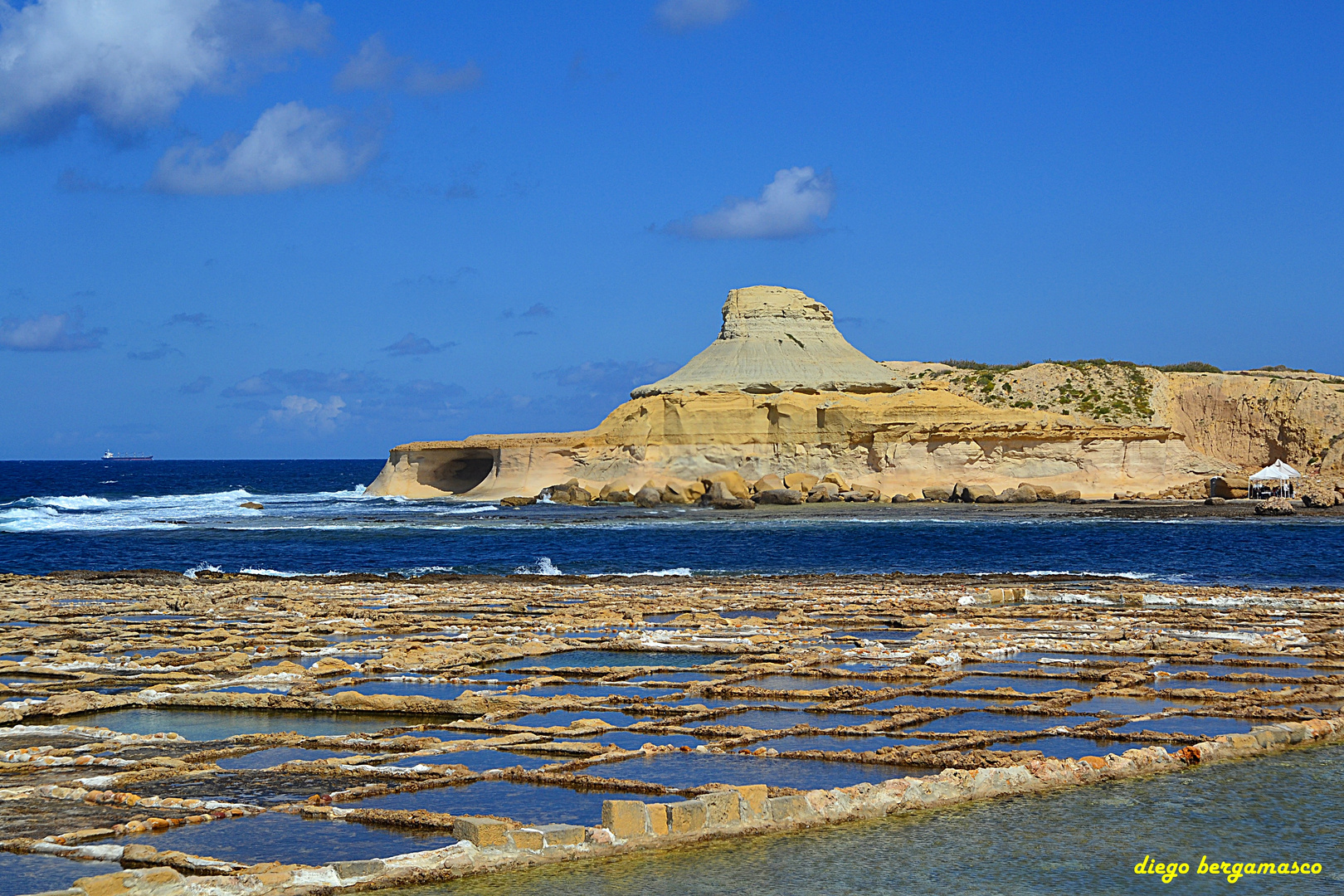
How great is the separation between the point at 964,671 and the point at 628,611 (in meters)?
7.93

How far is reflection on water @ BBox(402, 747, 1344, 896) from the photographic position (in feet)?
25.3

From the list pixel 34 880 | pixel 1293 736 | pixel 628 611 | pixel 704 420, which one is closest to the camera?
pixel 34 880

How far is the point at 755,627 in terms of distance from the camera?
20297 millimetres

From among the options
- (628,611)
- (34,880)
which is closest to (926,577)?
(628,611)

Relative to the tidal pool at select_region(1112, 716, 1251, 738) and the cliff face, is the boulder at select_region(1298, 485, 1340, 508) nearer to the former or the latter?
the cliff face

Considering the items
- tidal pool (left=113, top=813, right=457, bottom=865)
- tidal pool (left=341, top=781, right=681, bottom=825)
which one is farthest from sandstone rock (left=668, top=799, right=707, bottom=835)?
tidal pool (left=113, top=813, right=457, bottom=865)

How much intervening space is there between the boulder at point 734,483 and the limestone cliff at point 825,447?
2.36m

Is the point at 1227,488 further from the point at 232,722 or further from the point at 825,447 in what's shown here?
the point at 232,722

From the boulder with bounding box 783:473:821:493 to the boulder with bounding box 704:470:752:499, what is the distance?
7.57 ft

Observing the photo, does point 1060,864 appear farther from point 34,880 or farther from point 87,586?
point 87,586

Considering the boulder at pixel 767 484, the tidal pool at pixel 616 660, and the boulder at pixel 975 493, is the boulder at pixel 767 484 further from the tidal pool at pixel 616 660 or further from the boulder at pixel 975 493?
the tidal pool at pixel 616 660

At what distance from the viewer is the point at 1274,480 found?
68250 mm

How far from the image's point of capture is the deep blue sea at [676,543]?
34.2 m

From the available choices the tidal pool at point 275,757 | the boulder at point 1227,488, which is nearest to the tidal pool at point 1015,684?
the tidal pool at point 275,757
